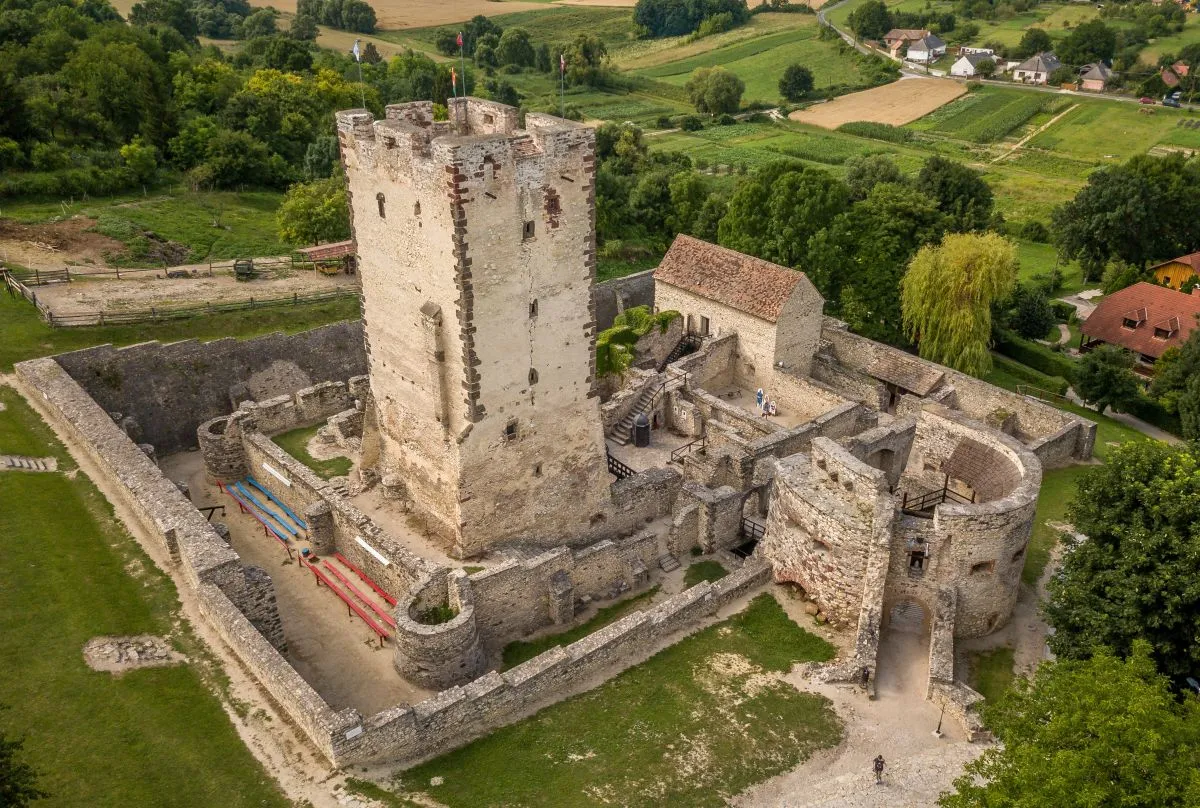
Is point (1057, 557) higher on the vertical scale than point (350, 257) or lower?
lower

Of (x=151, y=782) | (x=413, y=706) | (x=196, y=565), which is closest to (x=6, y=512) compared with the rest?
(x=196, y=565)

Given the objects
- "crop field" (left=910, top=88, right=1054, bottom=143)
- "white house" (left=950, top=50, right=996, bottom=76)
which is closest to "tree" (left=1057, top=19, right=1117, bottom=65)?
"white house" (left=950, top=50, right=996, bottom=76)

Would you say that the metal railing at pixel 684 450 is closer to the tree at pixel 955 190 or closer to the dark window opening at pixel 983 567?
the dark window opening at pixel 983 567

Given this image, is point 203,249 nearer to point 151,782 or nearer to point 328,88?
point 328,88

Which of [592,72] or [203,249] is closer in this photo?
[203,249]

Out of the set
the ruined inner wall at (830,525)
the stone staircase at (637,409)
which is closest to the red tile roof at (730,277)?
the stone staircase at (637,409)

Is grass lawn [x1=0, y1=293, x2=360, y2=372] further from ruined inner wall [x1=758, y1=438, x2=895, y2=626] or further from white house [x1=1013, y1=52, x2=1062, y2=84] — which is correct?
white house [x1=1013, y1=52, x2=1062, y2=84]
